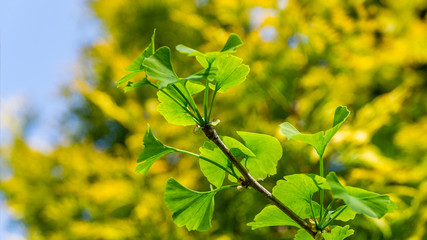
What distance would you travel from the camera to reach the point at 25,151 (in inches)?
94.3

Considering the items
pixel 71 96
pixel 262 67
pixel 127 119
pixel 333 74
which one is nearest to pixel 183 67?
pixel 127 119

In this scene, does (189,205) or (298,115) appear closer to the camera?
(189,205)

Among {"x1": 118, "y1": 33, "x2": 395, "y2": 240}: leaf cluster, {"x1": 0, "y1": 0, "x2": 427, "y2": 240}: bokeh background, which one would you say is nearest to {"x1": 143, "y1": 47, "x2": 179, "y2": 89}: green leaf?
{"x1": 118, "y1": 33, "x2": 395, "y2": 240}: leaf cluster

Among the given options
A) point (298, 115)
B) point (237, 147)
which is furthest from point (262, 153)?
point (298, 115)

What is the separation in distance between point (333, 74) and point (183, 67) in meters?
0.70

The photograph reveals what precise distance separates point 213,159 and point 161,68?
8 centimetres

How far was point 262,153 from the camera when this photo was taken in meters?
0.30

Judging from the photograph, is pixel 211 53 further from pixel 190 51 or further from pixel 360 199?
pixel 360 199

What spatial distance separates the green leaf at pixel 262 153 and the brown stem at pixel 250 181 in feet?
0.10

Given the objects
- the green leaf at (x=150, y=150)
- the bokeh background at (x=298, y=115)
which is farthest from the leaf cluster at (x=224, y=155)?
the bokeh background at (x=298, y=115)

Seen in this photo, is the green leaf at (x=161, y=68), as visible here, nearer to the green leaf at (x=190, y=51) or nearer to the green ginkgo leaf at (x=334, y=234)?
the green leaf at (x=190, y=51)

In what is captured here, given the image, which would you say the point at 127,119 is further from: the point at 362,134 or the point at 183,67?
the point at 362,134

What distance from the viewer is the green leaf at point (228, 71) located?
281 millimetres

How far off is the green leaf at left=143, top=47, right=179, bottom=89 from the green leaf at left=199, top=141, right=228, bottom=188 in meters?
0.07
